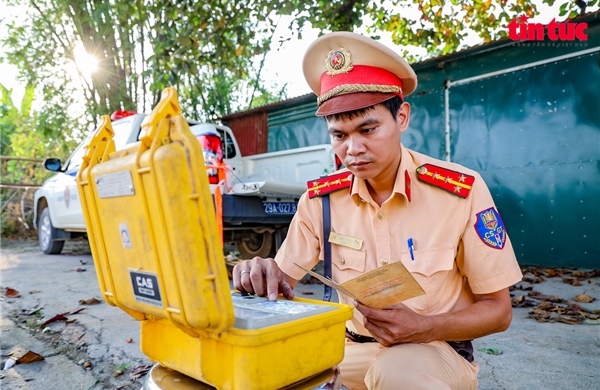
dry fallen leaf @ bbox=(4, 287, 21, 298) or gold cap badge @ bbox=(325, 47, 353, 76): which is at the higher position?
gold cap badge @ bbox=(325, 47, 353, 76)

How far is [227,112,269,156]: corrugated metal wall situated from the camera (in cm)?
873

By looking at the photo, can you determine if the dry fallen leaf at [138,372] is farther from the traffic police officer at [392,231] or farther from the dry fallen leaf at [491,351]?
the dry fallen leaf at [491,351]

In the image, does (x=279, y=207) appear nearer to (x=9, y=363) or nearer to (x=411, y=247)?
(x=9, y=363)

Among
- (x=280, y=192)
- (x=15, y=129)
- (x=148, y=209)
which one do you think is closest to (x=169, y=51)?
(x=280, y=192)

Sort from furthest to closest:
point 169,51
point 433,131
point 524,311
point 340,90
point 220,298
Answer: point 433,131
point 169,51
point 524,311
point 340,90
point 220,298

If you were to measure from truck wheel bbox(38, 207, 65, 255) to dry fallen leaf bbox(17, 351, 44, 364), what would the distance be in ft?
16.5

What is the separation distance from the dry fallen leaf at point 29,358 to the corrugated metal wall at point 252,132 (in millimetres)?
6525

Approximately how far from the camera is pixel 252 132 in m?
8.95

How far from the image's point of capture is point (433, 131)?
6.30 metres

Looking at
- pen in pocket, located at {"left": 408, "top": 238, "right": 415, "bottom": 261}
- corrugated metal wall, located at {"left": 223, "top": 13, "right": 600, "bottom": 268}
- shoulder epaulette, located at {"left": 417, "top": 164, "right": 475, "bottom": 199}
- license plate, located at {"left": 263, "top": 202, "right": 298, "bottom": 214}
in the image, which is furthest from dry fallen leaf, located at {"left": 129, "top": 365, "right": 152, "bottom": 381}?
corrugated metal wall, located at {"left": 223, "top": 13, "right": 600, "bottom": 268}

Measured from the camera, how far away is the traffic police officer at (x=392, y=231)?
122 centimetres

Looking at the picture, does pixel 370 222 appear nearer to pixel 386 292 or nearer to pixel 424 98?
pixel 386 292

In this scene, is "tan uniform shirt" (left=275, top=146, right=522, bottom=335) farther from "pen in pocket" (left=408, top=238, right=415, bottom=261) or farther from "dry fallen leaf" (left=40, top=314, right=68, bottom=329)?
"dry fallen leaf" (left=40, top=314, right=68, bottom=329)

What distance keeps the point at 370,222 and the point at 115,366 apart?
1863mm
